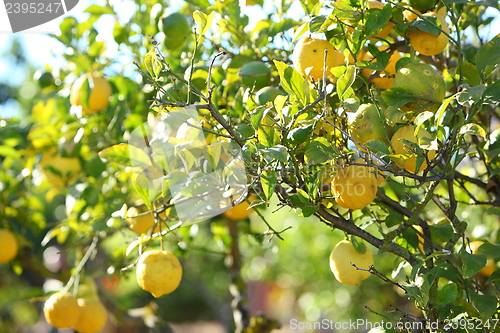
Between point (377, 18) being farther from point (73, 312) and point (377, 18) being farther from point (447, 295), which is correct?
point (73, 312)

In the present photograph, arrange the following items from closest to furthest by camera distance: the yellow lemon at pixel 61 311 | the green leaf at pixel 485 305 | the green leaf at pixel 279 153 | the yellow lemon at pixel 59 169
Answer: the green leaf at pixel 279 153, the green leaf at pixel 485 305, the yellow lemon at pixel 61 311, the yellow lemon at pixel 59 169

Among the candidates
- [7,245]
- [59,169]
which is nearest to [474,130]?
[59,169]

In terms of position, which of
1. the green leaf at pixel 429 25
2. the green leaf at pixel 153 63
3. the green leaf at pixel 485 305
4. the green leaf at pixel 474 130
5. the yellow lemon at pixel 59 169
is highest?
the green leaf at pixel 429 25

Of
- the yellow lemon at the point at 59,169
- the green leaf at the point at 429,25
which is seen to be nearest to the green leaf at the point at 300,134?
the green leaf at the point at 429,25

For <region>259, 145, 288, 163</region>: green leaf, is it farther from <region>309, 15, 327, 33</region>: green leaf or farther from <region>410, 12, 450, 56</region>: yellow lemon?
<region>410, 12, 450, 56</region>: yellow lemon

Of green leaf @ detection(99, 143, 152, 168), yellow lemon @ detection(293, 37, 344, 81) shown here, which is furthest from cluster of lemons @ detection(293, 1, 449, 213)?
green leaf @ detection(99, 143, 152, 168)

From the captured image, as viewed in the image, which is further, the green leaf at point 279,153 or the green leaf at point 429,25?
the green leaf at point 429,25

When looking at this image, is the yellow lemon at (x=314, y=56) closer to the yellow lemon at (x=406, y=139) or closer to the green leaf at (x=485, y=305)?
the yellow lemon at (x=406, y=139)

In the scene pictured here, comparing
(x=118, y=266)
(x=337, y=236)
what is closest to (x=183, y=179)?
(x=118, y=266)
